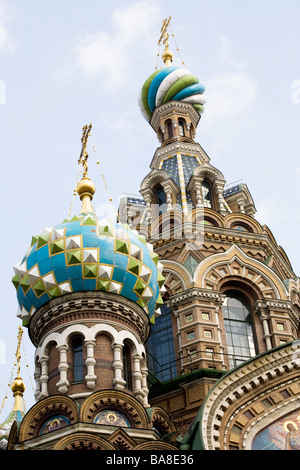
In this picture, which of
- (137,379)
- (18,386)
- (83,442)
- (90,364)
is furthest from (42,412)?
(18,386)

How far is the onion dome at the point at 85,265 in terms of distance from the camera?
16.0 m

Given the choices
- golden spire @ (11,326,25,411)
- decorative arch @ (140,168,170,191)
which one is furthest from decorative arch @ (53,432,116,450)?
decorative arch @ (140,168,170,191)

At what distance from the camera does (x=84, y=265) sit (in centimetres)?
1602

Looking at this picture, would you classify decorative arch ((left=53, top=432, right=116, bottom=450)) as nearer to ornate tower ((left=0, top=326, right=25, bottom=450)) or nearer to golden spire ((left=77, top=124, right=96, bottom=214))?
golden spire ((left=77, top=124, right=96, bottom=214))

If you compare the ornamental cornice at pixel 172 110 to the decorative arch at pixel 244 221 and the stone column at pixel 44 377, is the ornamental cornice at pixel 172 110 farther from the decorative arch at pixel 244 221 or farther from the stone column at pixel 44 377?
the stone column at pixel 44 377

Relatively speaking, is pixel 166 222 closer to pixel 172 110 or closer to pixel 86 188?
pixel 86 188

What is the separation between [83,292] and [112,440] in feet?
9.85

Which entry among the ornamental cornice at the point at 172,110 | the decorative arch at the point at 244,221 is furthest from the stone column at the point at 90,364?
the ornamental cornice at the point at 172,110

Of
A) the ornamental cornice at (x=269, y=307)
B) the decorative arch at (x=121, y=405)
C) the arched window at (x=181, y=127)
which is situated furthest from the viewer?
the arched window at (x=181, y=127)

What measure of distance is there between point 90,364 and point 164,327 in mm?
4745

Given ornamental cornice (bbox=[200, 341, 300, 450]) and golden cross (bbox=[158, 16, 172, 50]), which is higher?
golden cross (bbox=[158, 16, 172, 50])

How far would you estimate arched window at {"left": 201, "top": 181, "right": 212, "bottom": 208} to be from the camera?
75.6ft

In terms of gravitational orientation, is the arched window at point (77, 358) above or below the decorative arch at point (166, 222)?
below

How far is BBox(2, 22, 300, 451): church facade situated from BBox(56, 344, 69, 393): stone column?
18 millimetres
